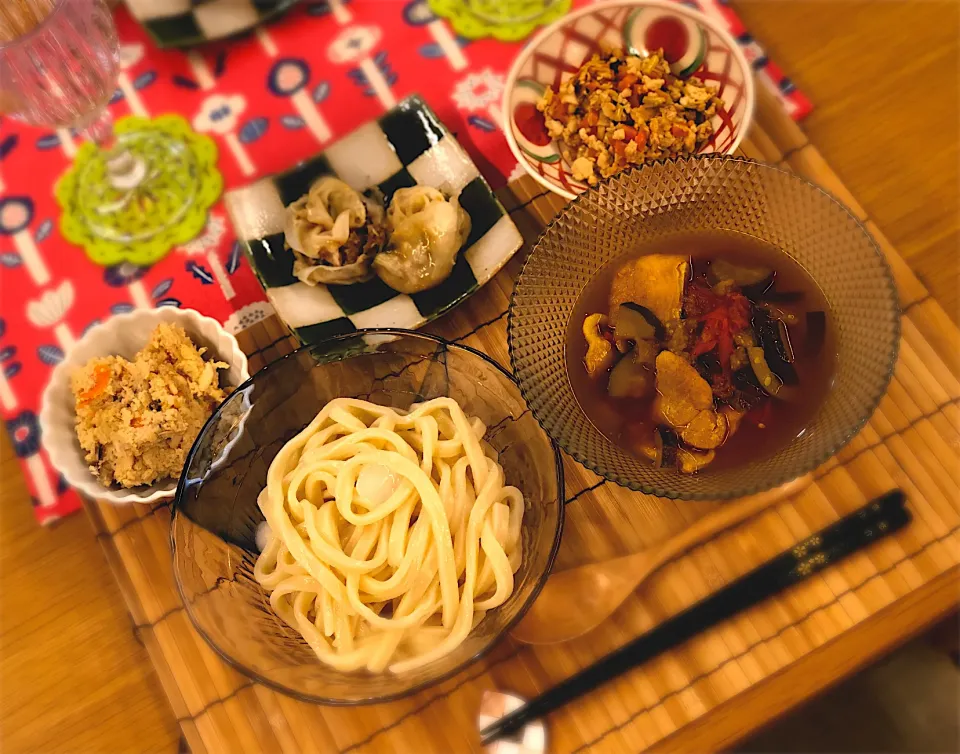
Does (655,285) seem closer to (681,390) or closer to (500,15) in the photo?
(681,390)

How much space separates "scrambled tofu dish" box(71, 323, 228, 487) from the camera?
135 cm

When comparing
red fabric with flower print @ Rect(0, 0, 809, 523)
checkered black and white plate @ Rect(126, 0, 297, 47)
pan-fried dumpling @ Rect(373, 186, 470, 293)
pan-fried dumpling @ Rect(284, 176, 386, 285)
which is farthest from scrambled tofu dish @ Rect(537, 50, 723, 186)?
checkered black and white plate @ Rect(126, 0, 297, 47)

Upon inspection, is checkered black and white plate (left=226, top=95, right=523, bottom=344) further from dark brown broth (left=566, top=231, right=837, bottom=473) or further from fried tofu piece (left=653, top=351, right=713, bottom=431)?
fried tofu piece (left=653, top=351, right=713, bottom=431)

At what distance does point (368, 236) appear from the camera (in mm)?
1574

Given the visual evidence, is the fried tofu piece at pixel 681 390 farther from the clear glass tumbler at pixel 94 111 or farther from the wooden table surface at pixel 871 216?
the clear glass tumbler at pixel 94 111

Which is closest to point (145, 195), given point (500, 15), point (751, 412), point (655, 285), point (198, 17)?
point (198, 17)

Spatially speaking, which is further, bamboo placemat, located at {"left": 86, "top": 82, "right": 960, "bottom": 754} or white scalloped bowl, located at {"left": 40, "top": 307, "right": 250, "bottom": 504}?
white scalloped bowl, located at {"left": 40, "top": 307, "right": 250, "bottom": 504}

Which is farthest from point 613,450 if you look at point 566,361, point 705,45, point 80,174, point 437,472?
point 80,174

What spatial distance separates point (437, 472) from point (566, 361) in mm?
301

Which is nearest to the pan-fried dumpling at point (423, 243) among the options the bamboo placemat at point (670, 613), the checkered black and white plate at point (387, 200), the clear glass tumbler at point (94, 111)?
the checkered black and white plate at point (387, 200)

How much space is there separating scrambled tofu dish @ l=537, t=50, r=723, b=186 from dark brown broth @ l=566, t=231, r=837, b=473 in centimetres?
31

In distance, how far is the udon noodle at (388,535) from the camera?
1172mm

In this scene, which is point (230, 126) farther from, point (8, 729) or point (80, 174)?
point (8, 729)

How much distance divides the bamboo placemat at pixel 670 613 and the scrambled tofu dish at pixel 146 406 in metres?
0.15
